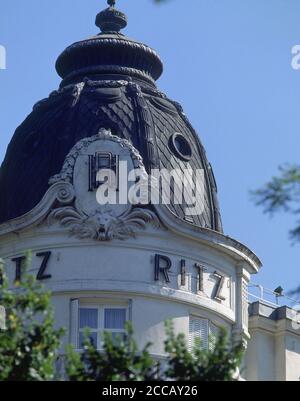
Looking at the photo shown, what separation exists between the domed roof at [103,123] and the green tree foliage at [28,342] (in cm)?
1675

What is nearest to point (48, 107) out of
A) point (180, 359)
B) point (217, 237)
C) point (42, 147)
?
point (42, 147)

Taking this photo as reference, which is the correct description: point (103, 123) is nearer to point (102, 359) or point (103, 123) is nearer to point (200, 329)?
point (200, 329)

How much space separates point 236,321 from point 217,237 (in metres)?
2.41

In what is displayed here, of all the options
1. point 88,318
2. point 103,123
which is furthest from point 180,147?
point 88,318

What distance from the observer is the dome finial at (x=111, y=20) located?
52.6 meters

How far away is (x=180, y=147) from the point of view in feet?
163

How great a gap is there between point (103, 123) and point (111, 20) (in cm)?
482

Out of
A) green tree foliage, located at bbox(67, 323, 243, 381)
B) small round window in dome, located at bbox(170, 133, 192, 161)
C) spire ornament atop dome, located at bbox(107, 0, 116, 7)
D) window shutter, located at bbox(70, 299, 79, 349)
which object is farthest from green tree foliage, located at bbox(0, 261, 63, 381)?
spire ornament atop dome, located at bbox(107, 0, 116, 7)

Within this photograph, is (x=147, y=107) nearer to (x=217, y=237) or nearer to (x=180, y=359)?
(x=217, y=237)

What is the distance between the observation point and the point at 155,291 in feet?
155

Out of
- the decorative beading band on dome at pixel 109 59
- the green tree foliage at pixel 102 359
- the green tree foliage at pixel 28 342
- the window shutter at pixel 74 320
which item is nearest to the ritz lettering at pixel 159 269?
the window shutter at pixel 74 320

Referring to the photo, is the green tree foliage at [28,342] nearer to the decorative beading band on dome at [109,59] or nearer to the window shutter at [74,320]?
the window shutter at [74,320]
